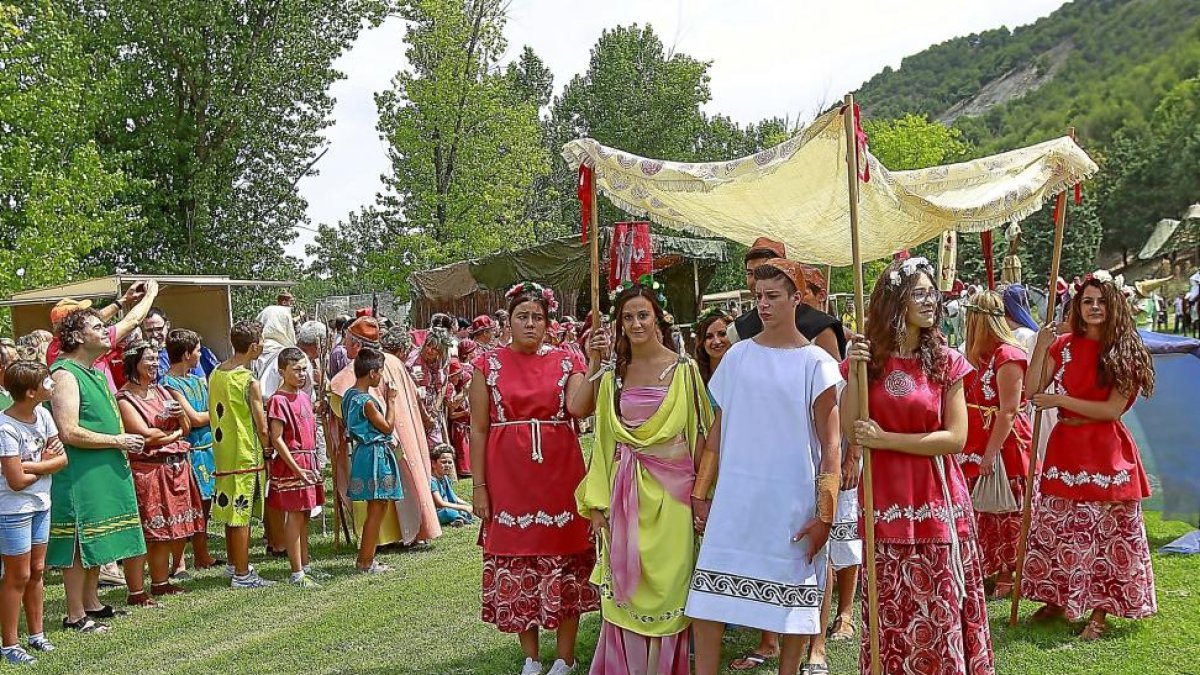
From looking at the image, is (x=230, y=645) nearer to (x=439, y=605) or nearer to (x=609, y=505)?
(x=439, y=605)

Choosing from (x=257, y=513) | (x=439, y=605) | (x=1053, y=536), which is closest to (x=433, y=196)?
(x=257, y=513)

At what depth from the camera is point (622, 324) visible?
4438 millimetres

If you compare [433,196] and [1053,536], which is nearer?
[1053,536]

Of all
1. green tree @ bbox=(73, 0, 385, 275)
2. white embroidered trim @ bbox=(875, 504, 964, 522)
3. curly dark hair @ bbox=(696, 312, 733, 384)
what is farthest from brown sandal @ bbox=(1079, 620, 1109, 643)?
green tree @ bbox=(73, 0, 385, 275)

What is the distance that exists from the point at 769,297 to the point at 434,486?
6441 millimetres

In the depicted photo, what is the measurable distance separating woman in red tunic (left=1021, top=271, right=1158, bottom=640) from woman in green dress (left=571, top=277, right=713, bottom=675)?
2219 mm

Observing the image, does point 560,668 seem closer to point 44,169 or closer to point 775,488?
point 775,488

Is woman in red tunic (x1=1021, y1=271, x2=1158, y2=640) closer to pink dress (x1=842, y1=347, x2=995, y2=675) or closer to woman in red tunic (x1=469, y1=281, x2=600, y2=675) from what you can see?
pink dress (x1=842, y1=347, x2=995, y2=675)

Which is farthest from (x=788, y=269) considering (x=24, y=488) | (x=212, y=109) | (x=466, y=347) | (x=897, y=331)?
(x=212, y=109)

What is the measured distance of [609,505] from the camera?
443cm

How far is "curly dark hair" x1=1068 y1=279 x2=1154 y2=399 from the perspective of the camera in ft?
16.4

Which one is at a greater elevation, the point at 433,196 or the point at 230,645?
the point at 433,196

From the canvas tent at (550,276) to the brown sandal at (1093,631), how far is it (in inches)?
444

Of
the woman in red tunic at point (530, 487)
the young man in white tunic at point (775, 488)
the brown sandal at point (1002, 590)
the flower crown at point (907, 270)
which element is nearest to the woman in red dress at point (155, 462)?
the woman in red tunic at point (530, 487)
